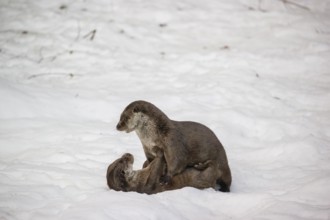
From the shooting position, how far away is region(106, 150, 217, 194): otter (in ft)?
13.8


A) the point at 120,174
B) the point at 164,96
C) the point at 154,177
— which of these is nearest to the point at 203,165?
the point at 154,177

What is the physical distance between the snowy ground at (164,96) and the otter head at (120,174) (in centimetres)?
21

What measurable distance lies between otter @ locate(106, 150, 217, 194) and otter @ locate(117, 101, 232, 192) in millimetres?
58

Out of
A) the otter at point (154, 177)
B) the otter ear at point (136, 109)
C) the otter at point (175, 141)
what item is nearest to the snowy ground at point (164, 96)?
the otter at point (154, 177)

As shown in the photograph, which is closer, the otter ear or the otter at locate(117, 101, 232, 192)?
the otter at locate(117, 101, 232, 192)

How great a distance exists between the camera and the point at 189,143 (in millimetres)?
4277

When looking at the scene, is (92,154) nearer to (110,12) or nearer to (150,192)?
(150,192)

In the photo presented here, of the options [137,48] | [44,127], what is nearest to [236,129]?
[44,127]

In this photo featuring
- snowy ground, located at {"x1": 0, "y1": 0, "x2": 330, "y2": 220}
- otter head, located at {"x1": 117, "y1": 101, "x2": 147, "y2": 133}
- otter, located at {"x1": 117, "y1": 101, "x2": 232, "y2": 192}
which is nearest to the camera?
snowy ground, located at {"x1": 0, "y1": 0, "x2": 330, "y2": 220}

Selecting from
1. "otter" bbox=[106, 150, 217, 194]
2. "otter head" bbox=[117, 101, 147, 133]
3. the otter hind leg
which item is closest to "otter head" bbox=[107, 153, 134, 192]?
"otter" bbox=[106, 150, 217, 194]

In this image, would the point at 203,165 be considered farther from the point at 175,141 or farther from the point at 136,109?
the point at 136,109

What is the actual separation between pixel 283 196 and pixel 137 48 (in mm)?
5701

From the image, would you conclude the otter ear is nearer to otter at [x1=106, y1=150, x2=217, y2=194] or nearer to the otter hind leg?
otter at [x1=106, y1=150, x2=217, y2=194]

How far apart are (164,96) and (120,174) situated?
3113 mm
